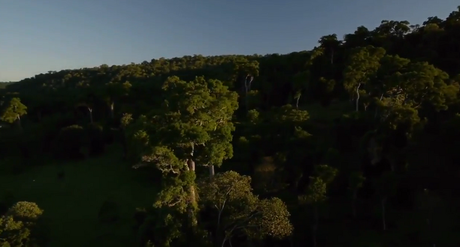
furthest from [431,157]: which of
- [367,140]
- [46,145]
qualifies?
[46,145]

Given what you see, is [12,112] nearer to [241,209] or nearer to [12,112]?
[12,112]

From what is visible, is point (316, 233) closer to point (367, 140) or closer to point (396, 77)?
point (367, 140)

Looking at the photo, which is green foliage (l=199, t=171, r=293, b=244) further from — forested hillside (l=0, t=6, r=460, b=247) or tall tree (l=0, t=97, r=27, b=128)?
tall tree (l=0, t=97, r=27, b=128)

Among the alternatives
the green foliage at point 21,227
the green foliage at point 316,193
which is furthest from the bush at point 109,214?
the green foliage at point 316,193

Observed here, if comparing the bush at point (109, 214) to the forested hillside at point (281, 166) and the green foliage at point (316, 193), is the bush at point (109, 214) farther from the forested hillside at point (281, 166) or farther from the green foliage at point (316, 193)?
the green foliage at point (316, 193)

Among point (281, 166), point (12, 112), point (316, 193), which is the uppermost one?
point (316, 193)

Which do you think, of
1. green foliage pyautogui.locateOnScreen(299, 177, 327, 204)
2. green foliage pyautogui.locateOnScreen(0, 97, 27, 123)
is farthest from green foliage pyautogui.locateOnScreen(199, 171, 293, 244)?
green foliage pyautogui.locateOnScreen(0, 97, 27, 123)

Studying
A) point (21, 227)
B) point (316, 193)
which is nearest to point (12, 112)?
point (21, 227)
